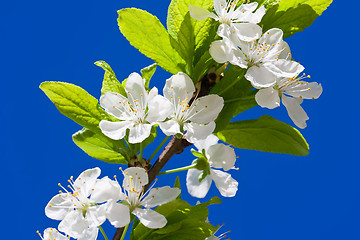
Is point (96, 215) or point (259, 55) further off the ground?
point (259, 55)

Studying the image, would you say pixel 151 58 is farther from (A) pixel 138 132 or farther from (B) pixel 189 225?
(B) pixel 189 225

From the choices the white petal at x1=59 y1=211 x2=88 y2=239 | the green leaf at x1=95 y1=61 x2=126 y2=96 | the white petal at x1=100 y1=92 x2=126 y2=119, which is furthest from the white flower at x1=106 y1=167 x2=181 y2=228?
the green leaf at x1=95 y1=61 x2=126 y2=96

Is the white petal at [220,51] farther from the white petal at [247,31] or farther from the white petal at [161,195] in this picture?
the white petal at [161,195]

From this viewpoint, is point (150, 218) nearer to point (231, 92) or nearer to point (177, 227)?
point (177, 227)

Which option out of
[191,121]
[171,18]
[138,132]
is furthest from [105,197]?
[171,18]

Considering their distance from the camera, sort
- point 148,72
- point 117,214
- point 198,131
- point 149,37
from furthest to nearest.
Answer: point 148,72 < point 149,37 < point 198,131 < point 117,214

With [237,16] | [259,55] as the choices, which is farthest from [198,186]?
[237,16]
